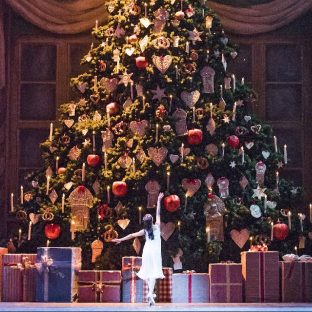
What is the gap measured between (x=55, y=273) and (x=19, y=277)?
1.31 ft

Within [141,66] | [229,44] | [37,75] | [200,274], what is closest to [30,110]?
[37,75]

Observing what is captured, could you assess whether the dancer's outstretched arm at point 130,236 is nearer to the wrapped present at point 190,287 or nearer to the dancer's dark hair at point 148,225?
the dancer's dark hair at point 148,225

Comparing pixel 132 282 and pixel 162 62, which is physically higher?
pixel 162 62

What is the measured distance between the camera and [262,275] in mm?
7727

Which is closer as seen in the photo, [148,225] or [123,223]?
[148,225]

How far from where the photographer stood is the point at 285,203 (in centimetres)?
864

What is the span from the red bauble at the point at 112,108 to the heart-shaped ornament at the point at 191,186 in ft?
3.36

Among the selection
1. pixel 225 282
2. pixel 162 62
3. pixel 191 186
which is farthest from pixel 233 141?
pixel 225 282

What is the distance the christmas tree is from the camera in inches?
324

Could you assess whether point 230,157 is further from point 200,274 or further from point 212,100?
point 200,274

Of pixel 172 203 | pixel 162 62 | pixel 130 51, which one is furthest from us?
pixel 130 51

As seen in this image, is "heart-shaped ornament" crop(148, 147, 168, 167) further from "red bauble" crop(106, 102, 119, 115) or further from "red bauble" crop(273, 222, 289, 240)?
"red bauble" crop(273, 222, 289, 240)

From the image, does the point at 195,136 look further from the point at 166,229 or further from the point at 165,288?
the point at 165,288

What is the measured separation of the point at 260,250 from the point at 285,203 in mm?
992
